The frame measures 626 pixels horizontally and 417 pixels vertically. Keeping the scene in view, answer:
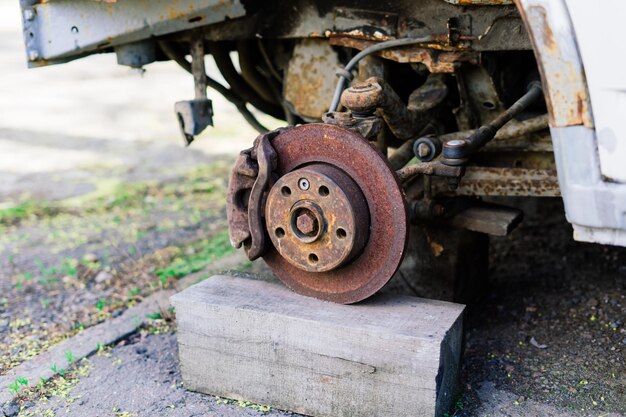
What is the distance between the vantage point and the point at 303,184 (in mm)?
2404

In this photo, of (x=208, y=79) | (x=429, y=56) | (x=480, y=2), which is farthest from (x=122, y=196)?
(x=480, y=2)

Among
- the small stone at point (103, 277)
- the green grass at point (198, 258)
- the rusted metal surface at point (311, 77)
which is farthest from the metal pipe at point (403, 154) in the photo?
the small stone at point (103, 277)

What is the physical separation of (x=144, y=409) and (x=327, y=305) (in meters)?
0.72

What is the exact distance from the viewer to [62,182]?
6082mm

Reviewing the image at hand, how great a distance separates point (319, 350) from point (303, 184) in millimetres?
529

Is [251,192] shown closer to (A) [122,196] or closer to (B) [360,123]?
(B) [360,123]

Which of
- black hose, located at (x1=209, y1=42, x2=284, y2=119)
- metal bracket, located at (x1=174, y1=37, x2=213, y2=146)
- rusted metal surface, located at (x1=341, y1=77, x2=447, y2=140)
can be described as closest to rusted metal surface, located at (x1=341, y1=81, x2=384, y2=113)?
rusted metal surface, located at (x1=341, y1=77, x2=447, y2=140)

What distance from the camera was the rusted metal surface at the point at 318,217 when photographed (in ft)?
7.70

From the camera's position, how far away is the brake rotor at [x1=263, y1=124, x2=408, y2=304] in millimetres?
2348

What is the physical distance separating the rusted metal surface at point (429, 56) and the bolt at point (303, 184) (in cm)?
69

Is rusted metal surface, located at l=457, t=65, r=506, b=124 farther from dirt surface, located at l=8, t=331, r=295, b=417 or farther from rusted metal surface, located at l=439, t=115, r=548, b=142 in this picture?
dirt surface, located at l=8, t=331, r=295, b=417

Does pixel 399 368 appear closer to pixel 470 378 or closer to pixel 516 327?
pixel 470 378

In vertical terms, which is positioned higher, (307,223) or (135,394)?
(307,223)

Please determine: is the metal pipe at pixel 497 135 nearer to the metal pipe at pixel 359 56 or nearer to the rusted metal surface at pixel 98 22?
the metal pipe at pixel 359 56
